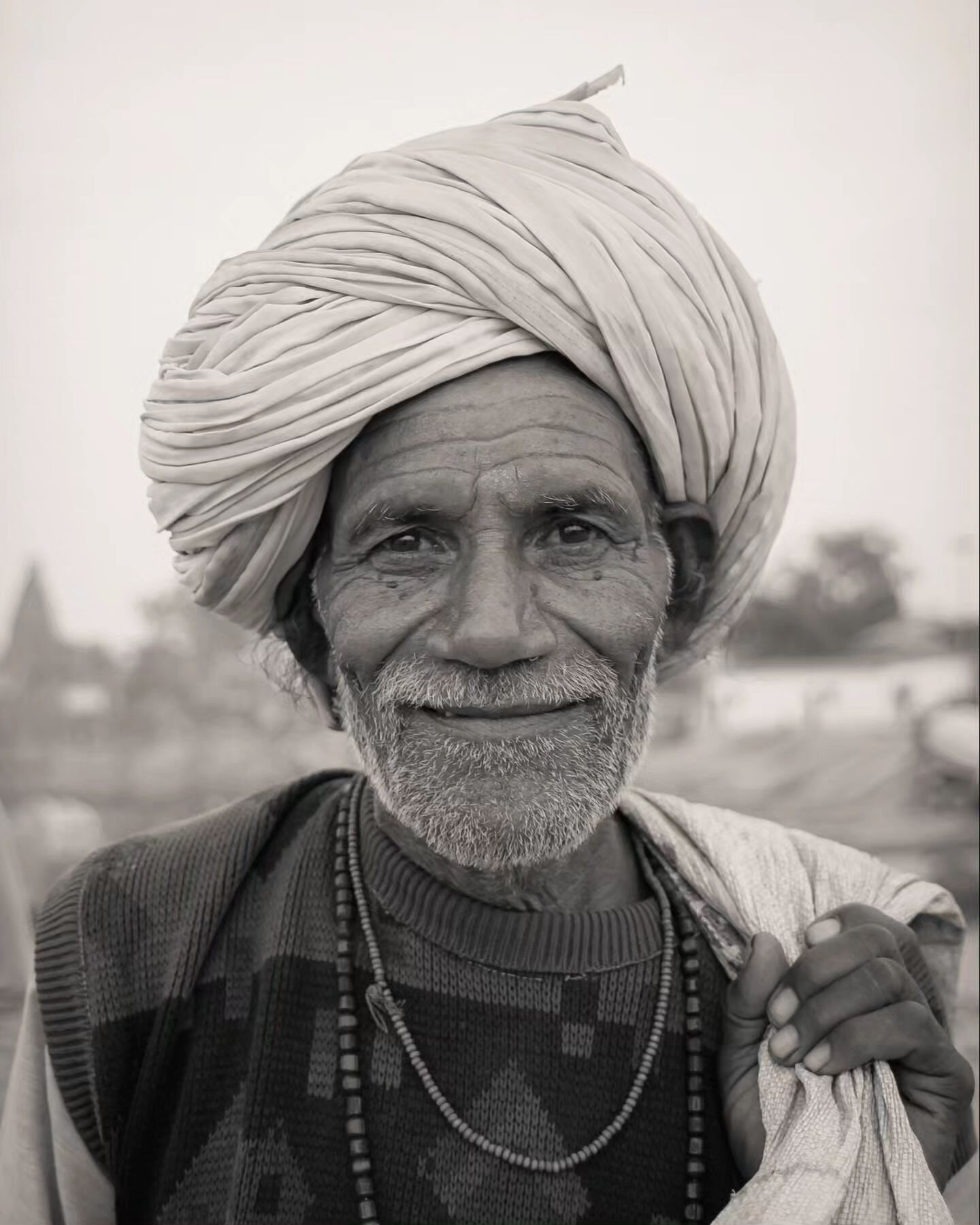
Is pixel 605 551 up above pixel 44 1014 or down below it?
above

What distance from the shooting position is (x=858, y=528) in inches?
117

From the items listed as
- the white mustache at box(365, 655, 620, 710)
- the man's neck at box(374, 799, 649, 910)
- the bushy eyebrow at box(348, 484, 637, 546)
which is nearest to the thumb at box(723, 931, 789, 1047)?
the man's neck at box(374, 799, 649, 910)

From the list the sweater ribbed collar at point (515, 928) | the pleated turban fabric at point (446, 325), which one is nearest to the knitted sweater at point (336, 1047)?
the sweater ribbed collar at point (515, 928)

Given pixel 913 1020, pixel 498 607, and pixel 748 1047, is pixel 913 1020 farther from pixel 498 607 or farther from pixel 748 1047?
pixel 498 607

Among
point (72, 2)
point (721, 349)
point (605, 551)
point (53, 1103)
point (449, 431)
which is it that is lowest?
point (53, 1103)

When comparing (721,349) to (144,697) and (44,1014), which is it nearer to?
(44,1014)

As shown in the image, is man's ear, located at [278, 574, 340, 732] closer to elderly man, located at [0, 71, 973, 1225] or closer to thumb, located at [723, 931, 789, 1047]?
elderly man, located at [0, 71, 973, 1225]

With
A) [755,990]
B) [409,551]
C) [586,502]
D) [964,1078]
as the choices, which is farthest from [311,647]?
[964,1078]

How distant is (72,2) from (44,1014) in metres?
2.30

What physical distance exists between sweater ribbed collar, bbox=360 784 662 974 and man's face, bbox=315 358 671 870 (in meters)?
0.12

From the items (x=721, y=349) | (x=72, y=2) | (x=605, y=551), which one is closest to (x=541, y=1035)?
(x=605, y=551)

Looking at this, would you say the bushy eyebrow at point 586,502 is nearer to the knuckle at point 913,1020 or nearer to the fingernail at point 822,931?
the fingernail at point 822,931

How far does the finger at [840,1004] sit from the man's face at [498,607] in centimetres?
36

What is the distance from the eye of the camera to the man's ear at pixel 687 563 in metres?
1.73
